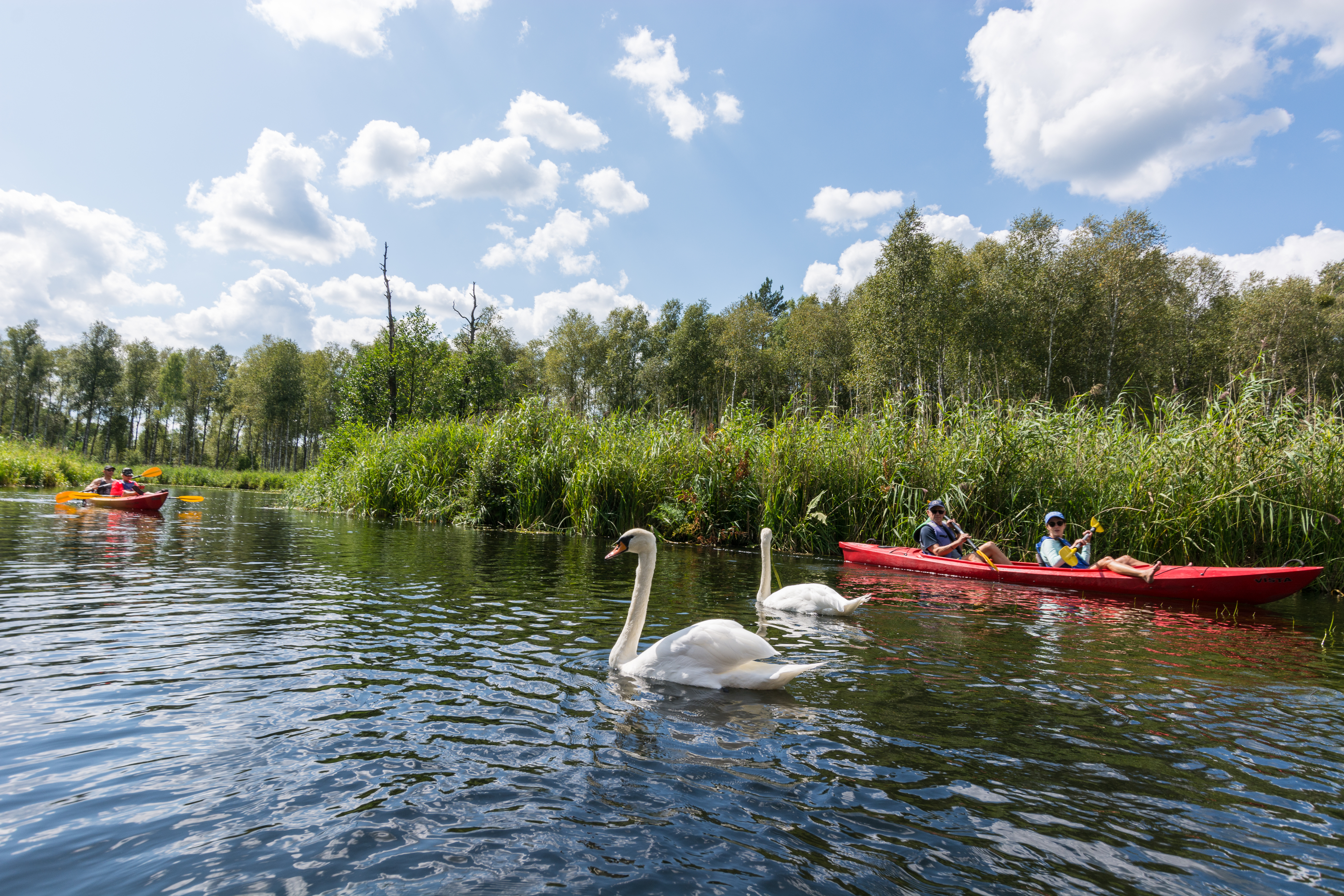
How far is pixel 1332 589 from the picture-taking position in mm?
11148

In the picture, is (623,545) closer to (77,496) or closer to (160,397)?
(77,496)

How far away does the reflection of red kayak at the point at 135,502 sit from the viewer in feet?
62.0

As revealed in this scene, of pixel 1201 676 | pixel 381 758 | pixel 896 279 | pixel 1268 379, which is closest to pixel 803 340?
pixel 896 279

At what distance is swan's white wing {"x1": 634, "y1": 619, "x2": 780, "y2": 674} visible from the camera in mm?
4934

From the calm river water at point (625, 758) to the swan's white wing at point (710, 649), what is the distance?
8.6 inches

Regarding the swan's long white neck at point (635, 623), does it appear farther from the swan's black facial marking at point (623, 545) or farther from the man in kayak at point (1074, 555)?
the man in kayak at point (1074, 555)

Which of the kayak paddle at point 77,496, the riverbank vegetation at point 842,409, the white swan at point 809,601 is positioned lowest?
the white swan at point 809,601

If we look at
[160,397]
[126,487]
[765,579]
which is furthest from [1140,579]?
[160,397]

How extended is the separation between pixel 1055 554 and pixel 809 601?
5830 millimetres

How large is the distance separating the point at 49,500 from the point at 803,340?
141 ft

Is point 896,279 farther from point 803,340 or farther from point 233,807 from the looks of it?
point 233,807

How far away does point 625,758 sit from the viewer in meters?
3.67

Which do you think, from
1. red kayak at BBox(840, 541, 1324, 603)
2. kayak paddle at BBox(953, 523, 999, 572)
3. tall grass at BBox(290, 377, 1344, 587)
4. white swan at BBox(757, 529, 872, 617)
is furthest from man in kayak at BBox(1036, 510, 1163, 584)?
white swan at BBox(757, 529, 872, 617)

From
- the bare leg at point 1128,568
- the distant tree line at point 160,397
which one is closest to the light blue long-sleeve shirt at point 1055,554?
the bare leg at point 1128,568
